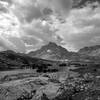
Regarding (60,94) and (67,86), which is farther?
(67,86)

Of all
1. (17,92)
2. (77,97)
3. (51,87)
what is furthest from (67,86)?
(17,92)

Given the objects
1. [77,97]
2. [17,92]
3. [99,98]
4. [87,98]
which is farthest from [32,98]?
[99,98]

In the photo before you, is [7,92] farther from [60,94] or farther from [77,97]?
[77,97]

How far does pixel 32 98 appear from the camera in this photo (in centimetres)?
2155

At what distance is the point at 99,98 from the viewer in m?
18.5

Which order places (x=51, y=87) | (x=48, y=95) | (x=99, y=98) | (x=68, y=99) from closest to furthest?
(x=99, y=98), (x=68, y=99), (x=48, y=95), (x=51, y=87)

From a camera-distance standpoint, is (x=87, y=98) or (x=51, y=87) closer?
(x=87, y=98)

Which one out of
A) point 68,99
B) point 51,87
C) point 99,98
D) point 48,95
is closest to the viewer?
point 99,98

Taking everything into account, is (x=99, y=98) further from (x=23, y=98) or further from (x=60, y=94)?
(x=23, y=98)

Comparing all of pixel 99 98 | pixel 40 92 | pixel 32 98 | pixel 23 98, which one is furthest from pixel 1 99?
pixel 99 98

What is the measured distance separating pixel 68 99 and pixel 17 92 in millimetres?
9205

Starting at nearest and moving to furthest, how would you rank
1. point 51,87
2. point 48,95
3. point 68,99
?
1. point 68,99
2. point 48,95
3. point 51,87

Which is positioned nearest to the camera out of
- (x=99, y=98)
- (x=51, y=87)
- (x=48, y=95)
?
(x=99, y=98)

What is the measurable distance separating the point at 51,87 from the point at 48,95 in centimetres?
322
